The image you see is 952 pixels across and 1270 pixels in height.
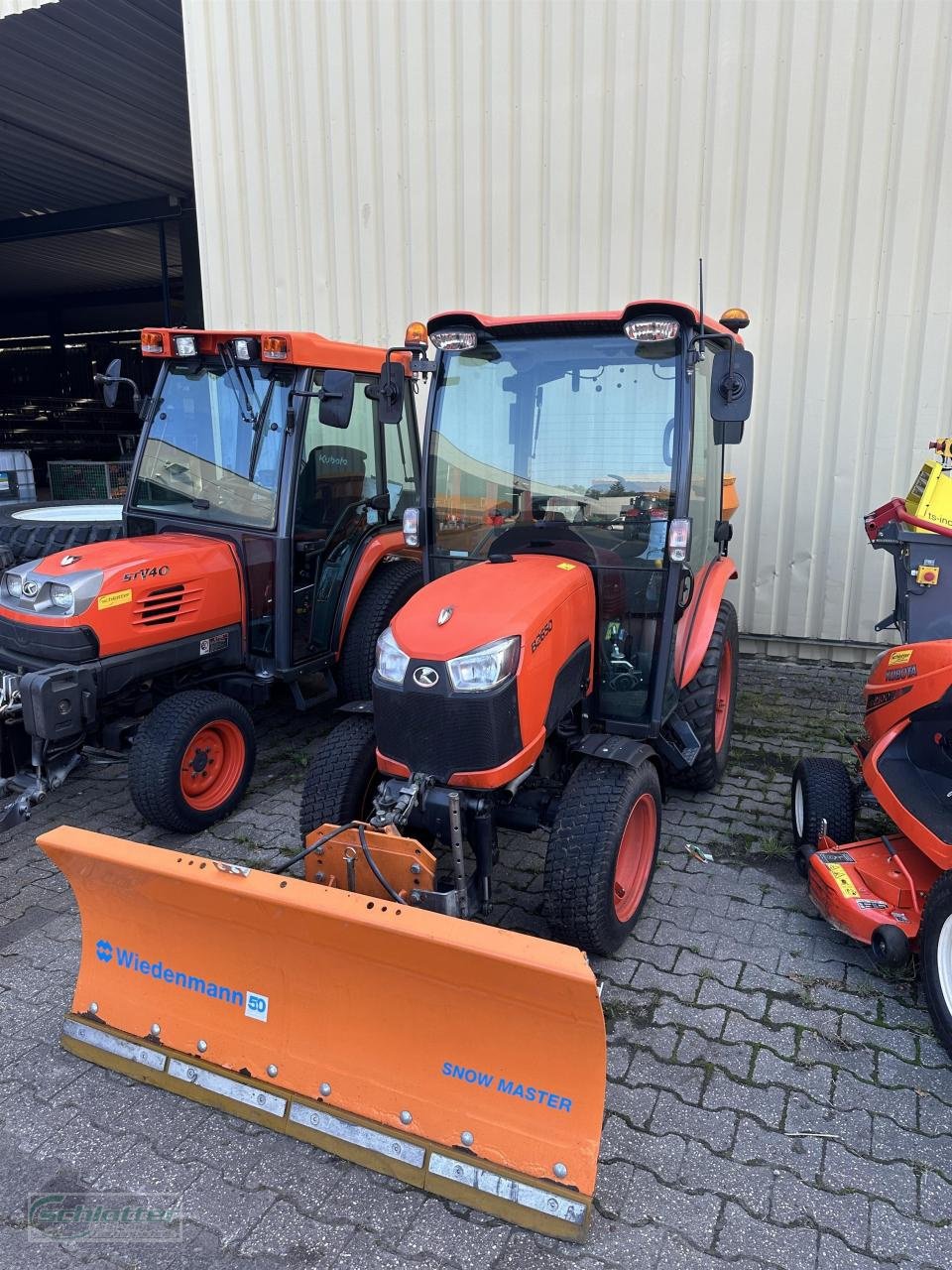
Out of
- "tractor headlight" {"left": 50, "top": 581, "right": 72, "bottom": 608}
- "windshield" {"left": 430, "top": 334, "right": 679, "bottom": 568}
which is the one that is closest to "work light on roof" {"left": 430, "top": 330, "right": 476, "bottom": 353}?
"windshield" {"left": 430, "top": 334, "right": 679, "bottom": 568}

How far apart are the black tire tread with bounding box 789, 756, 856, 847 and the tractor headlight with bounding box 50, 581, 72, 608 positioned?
10.4 feet

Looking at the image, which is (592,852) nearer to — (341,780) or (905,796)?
(341,780)

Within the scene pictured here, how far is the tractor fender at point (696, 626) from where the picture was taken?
3.57 metres

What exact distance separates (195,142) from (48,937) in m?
6.83

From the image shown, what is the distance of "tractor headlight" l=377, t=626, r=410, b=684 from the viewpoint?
8.91 ft

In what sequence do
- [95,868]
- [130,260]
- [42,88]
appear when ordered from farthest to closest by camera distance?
[130,260] < [42,88] < [95,868]

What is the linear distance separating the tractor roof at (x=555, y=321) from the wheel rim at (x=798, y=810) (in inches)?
74.5

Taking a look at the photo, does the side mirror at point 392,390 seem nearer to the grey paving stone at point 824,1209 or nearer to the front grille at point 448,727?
the front grille at point 448,727

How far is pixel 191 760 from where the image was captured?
12.8 feet

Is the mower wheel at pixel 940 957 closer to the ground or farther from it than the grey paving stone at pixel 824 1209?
farther from it

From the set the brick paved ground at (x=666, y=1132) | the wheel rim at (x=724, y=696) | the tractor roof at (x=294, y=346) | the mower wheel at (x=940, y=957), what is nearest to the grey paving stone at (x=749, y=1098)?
the brick paved ground at (x=666, y=1132)

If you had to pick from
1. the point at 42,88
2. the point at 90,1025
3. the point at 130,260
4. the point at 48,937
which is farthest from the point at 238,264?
the point at 130,260

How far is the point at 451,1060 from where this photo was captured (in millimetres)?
2195

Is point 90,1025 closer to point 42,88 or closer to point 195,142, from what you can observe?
point 195,142
